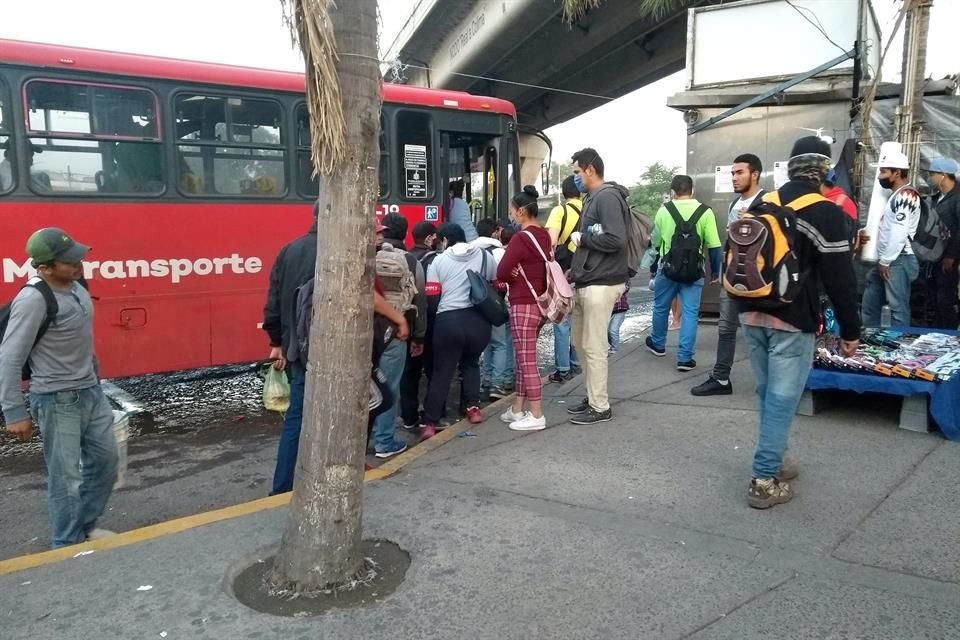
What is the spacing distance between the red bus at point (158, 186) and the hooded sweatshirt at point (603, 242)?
139 inches

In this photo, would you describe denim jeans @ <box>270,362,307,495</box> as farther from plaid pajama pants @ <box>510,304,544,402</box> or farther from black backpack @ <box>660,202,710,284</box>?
black backpack @ <box>660,202,710,284</box>

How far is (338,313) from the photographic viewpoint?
3.06 m

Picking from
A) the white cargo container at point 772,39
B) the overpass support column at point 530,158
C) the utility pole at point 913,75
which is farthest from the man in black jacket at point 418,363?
the overpass support column at point 530,158

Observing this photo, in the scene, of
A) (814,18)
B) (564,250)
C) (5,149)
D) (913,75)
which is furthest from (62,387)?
(814,18)

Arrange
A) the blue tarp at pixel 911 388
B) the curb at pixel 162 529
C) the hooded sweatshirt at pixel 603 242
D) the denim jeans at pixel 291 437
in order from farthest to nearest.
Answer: the hooded sweatshirt at pixel 603 242, the blue tarp at pixel 911 388, the denim jeans at pixel 291 437, the curb at pixel 162 529

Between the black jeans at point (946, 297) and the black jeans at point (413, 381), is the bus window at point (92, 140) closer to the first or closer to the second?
the black jeans at point (413, 381)

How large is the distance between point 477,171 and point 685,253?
366 centimetres

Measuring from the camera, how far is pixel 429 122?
28.6ft

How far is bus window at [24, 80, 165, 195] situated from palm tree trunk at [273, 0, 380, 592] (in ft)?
15.1

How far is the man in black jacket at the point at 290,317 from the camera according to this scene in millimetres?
4512

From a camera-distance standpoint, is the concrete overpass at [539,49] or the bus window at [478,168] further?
the concrete overpass at [539,49]

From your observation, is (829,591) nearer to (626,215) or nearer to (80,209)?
(626,215)

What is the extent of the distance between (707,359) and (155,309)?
5.54m

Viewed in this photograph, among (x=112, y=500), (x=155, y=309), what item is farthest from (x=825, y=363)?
(x=155, y=309)
